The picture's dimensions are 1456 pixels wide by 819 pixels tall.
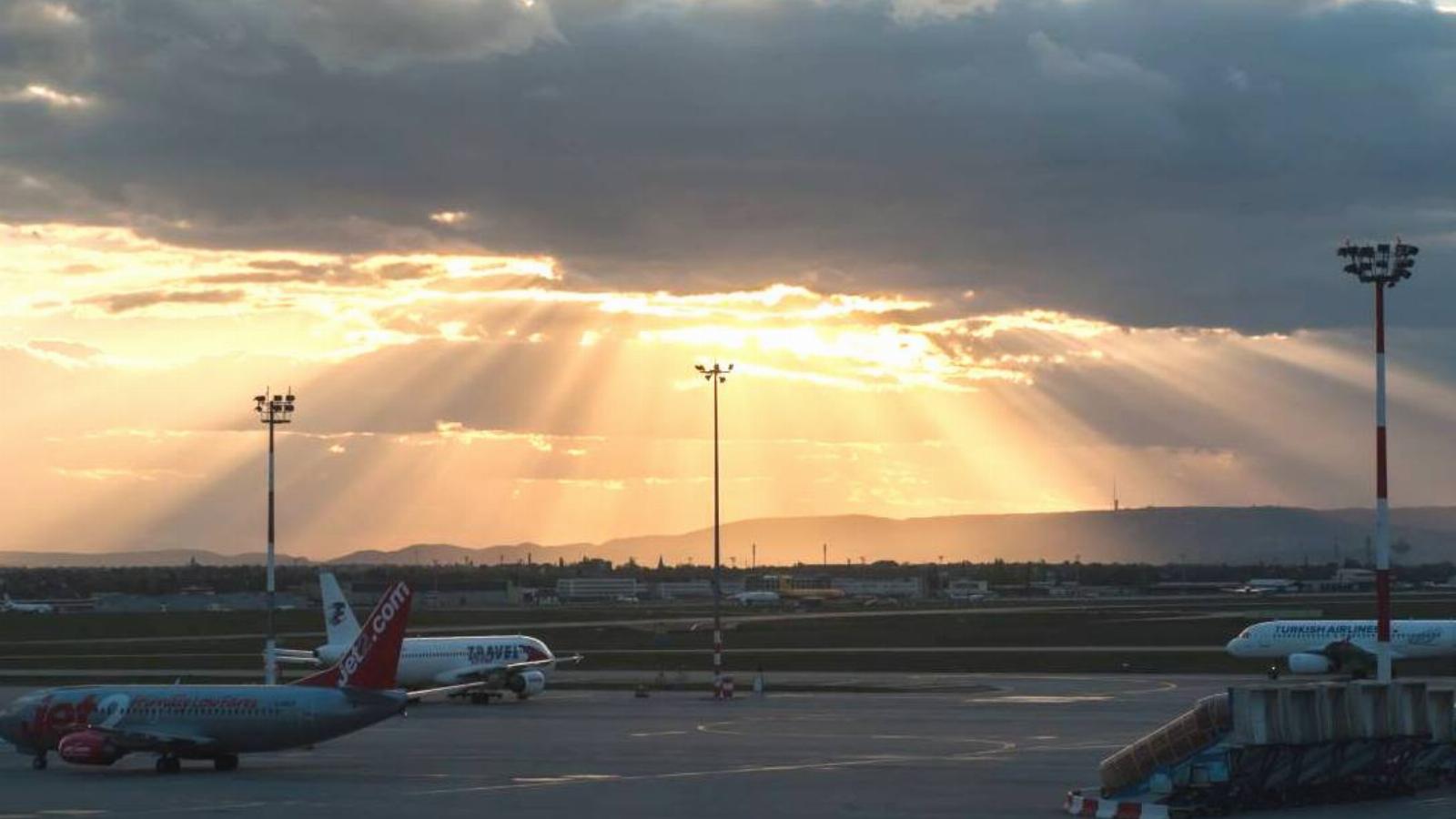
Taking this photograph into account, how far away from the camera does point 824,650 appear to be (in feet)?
463

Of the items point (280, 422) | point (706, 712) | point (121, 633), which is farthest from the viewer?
point (121, 633)

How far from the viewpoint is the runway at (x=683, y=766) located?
4800 centimetres

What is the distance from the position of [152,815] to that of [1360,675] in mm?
78474

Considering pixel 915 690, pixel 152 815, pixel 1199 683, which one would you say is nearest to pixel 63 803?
pixel 152 815

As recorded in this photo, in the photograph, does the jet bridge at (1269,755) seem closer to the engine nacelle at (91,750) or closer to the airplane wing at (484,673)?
the engine nacelle at (91,750)

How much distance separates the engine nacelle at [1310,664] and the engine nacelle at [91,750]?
69390mm

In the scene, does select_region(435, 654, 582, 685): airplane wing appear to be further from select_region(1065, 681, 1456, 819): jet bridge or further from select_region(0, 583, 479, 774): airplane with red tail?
select_region(1065, 681, 1456, 819): jet bridge

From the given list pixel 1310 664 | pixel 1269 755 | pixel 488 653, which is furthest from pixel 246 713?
pixel 1310 664

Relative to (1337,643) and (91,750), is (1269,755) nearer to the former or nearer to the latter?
(91,750)

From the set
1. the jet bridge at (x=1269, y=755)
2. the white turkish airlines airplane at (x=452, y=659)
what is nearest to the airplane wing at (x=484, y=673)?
the white turkish airlines airplane at (x=452, y=659)

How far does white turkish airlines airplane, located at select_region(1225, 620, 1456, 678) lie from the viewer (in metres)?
109

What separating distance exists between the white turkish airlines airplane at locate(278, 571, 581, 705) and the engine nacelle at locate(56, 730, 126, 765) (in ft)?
123

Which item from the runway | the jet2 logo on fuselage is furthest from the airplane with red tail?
the jet2 logo on fuselage

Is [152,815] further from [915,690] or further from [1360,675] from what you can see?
[1360,675]
